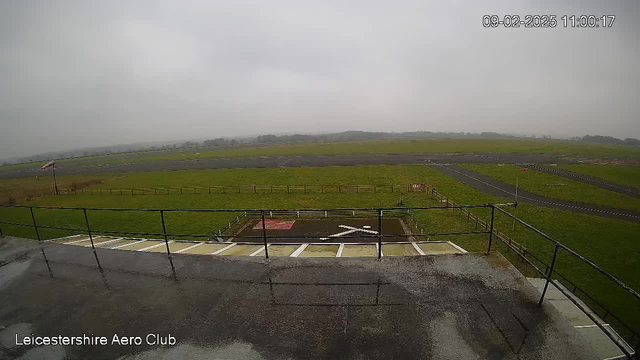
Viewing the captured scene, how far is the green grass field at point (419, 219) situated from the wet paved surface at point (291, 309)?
12343 millimetres

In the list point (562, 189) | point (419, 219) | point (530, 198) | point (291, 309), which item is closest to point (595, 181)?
point (562, 189)

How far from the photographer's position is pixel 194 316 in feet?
13.3

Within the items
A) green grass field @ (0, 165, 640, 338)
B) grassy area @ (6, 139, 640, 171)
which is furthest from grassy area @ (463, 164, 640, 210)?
grassy area @ (6, 139, 640, 171)

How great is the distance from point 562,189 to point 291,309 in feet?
134

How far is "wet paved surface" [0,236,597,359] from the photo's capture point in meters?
3.36

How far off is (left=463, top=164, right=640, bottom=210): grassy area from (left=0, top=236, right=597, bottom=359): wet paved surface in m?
33.4

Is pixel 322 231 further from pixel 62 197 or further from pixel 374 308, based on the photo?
pixel 62 197

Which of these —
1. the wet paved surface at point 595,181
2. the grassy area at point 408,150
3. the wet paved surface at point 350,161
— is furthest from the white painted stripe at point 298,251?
the grassy area at point 408,150

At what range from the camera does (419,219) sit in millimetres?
20906

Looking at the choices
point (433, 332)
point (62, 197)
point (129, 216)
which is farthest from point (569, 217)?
point (62, 197)

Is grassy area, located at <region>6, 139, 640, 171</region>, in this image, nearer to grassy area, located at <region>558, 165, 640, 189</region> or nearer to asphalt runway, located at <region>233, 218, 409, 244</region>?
grassy area, located at <region>558, 165, 640, 189</region>

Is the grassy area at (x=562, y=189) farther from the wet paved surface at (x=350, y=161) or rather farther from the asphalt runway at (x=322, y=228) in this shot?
the asphalt runway at (x=322, y=228)

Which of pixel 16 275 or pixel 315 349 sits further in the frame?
pixel 16 275

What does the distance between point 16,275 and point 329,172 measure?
4176 centimetres
